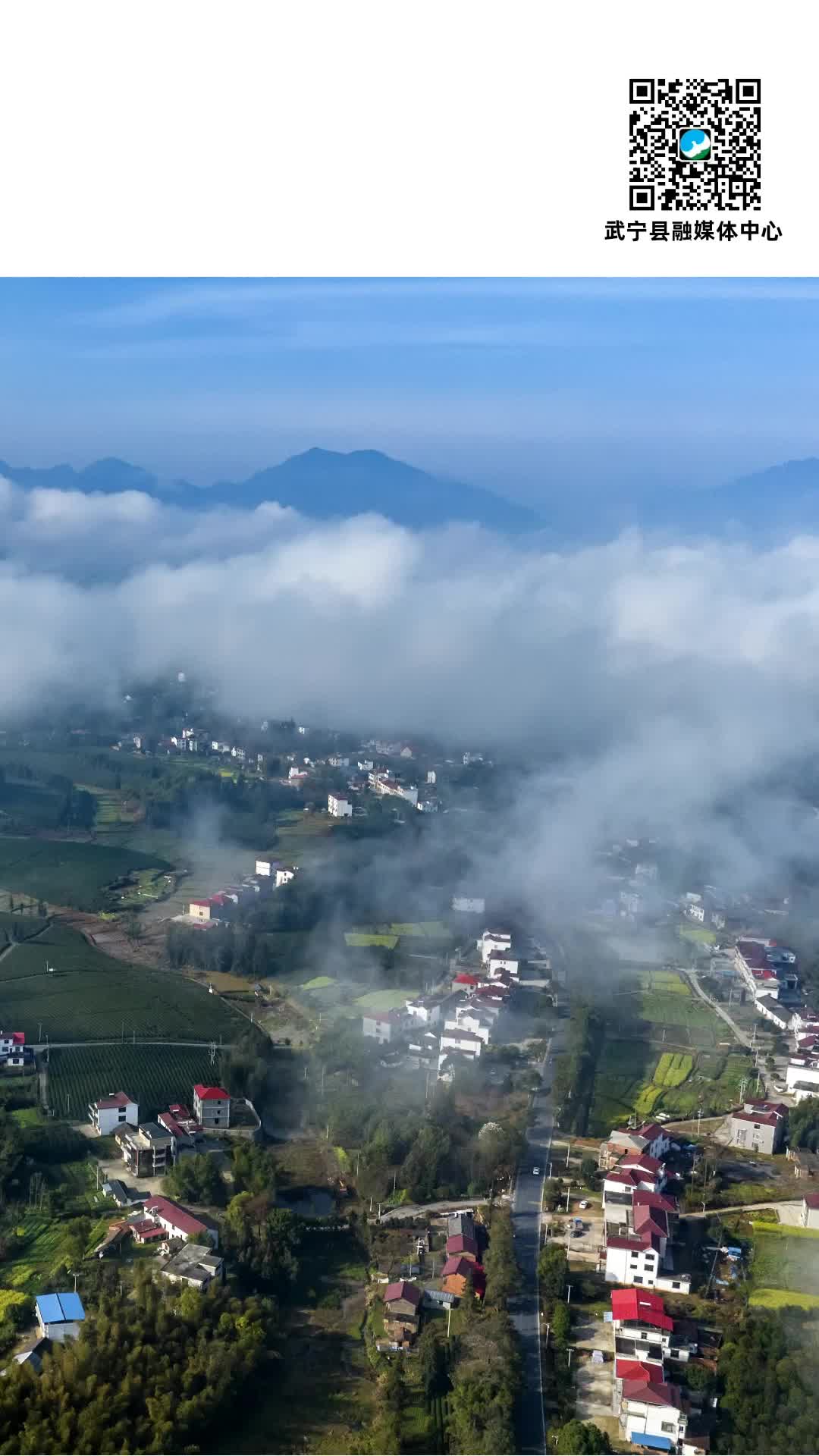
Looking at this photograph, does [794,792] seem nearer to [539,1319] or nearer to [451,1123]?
[451,1123]

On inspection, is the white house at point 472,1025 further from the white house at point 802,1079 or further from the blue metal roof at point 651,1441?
the blue metal roof at point 651,1441

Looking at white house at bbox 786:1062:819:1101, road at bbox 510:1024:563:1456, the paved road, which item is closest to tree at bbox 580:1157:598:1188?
road at bbox 510:1024:563:1456

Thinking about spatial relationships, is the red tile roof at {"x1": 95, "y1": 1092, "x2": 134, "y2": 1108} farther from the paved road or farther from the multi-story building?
the paved road

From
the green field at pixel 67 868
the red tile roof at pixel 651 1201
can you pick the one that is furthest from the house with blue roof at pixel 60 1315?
the green field at pixel 67 868

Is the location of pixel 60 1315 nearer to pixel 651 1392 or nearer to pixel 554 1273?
pixel 554 1273

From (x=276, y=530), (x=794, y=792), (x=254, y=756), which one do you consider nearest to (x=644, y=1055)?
(x=794, y=792)

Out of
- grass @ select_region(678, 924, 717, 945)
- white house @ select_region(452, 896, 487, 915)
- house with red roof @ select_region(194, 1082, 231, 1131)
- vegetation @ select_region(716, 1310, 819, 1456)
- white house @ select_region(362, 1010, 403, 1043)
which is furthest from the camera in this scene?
white house @ select_region(452, 896, 487, 915)
